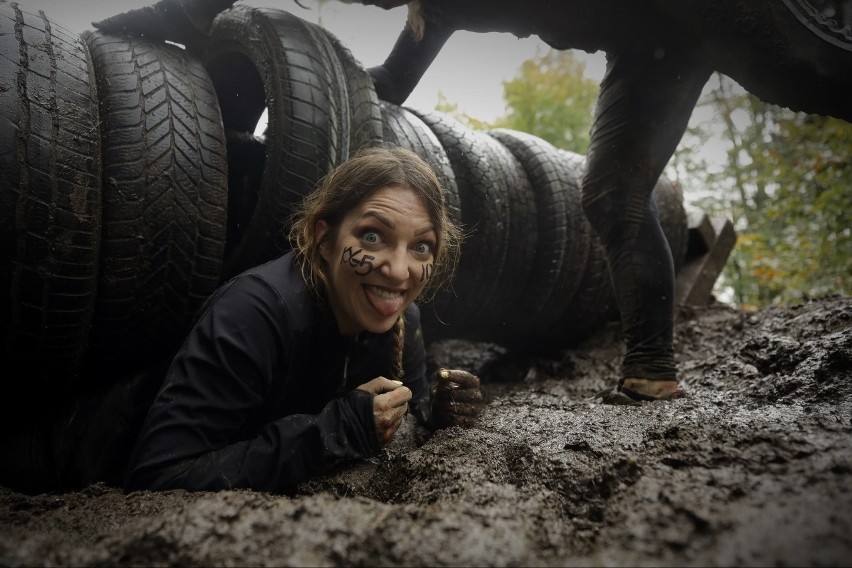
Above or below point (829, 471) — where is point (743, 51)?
above

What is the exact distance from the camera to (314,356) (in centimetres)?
164

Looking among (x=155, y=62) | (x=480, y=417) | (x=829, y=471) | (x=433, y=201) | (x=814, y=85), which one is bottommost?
(x=480, y=417)

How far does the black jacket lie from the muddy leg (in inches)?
49.3

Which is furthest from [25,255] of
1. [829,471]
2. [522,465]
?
[829,471]

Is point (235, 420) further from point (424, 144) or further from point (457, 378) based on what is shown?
point (424, 144)

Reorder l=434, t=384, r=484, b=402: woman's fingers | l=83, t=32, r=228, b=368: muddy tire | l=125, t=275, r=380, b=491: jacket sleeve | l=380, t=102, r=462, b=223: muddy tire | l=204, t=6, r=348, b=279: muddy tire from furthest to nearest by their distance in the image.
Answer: l=380, t=102, r=462, b=223: muddy tire < l=204, t=6, r=348, b=279: muddy tire < l=434, t=384, r=484, b=402: woman's fingers < l=83, t=32, r=228, b=368: muddy tire < l=125, t=275, r=380, b=491: jacket sleeve

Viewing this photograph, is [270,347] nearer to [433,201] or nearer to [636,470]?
[433,201]


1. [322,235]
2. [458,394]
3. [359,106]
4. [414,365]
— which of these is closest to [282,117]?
[359,106]

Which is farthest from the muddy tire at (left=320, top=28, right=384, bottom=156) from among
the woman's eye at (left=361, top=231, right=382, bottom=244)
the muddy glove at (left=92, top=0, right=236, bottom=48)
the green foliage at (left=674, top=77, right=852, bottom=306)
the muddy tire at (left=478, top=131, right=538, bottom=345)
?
the green foliage at (left=674, top=77, right=852, bottom=306)

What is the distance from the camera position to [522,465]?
4.34 ft

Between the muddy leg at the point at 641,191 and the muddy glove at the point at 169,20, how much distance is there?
1.76m

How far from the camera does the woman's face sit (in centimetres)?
152

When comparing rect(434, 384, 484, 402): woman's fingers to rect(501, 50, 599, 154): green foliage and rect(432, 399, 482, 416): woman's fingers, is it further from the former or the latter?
rect(501, 50, 599, 154): green foliage

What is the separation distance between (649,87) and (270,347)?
5.87ft
